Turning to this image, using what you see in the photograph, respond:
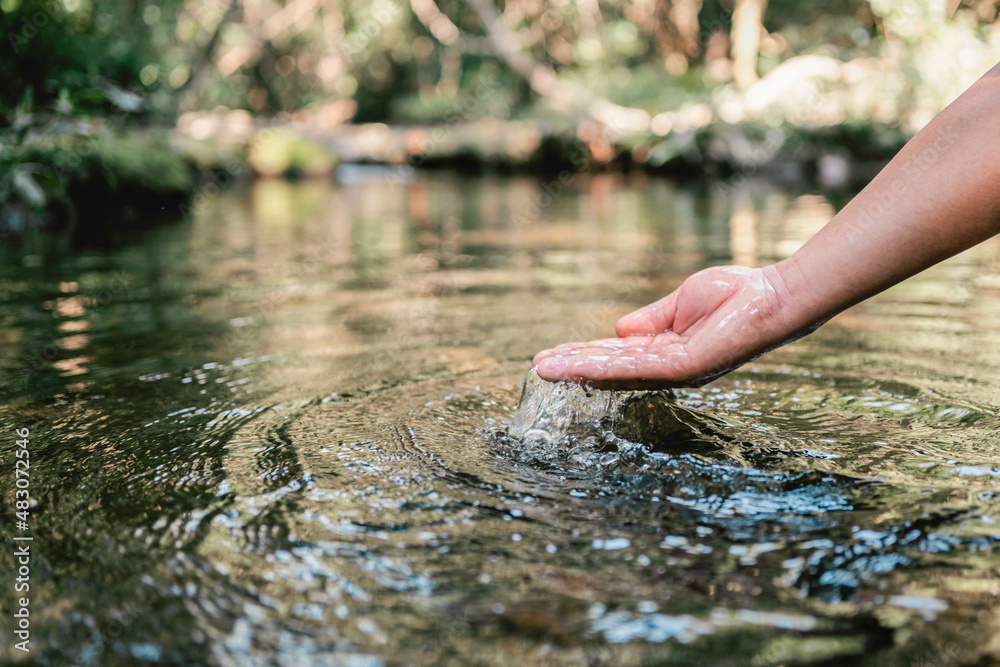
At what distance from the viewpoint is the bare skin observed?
6.87 feet

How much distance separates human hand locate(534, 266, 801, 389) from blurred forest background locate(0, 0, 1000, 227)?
4.66 metres

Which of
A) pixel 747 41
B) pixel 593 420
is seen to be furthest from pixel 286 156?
pixel 593 420

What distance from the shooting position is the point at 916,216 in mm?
2170

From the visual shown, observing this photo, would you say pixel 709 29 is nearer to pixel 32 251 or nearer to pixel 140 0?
pixel 140 0

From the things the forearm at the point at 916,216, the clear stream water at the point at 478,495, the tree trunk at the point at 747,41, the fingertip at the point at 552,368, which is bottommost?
the clear stream water at the point at 478,495

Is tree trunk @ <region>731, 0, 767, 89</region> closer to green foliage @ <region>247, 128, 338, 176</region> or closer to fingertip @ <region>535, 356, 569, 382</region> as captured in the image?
green foliage @ <region>247, 128, 338, 176</region>

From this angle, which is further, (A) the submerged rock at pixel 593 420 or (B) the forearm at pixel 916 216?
(A) the submerged rock at pixel 593 420

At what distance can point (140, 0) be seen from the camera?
21484mm

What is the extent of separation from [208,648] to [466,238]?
8183mm

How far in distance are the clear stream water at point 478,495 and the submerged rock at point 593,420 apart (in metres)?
0.02

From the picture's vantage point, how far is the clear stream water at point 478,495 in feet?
5.48

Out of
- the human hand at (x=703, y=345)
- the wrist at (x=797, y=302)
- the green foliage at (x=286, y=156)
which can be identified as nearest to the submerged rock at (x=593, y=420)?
the human hand at (x=703, y=345)

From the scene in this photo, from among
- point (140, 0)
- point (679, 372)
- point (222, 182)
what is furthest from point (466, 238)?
point (140, 0)
